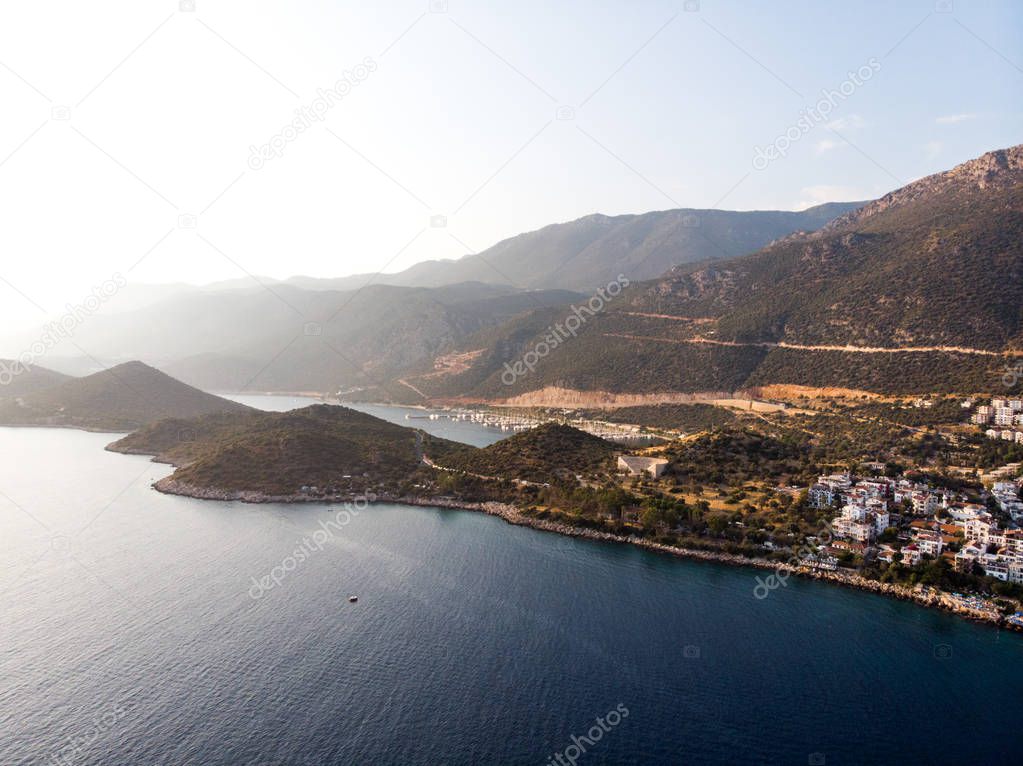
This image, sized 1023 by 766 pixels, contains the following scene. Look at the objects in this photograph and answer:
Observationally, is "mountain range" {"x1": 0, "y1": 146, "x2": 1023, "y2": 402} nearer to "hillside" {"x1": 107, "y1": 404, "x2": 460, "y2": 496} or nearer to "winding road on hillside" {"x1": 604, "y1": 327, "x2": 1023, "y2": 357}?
"winding road on hillside" {"x1": 604, "y1": 327, "x2": 1023, "y2": 357}

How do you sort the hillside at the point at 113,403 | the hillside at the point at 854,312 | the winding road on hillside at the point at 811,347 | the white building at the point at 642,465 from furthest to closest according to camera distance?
the hillside at the point at 113,403 < the hillside at the point at 854,312 < the winding road on hillside at the point at 811,347 < the white building at the point at 642,465

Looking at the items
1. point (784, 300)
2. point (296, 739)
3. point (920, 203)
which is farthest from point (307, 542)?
point (920, 203)

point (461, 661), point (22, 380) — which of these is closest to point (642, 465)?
point (461, 661)

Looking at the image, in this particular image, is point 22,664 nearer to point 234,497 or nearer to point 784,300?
point 234,497

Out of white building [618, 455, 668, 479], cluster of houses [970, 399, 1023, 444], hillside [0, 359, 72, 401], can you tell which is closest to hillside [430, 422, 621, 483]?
white building [618, 455, 668, 479]

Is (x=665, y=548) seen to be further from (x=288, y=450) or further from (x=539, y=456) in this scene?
(x=288, y=450)

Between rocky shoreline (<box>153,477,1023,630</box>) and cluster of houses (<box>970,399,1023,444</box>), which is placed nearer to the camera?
rocky shoreline (<box>153,477,1023,630</box>)

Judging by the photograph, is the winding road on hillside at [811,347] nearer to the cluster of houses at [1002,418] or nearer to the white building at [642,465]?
the cluster of houses at [1002,418]

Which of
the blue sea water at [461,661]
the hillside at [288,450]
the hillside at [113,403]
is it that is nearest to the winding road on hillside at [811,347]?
the blue sea water at [461,661]
